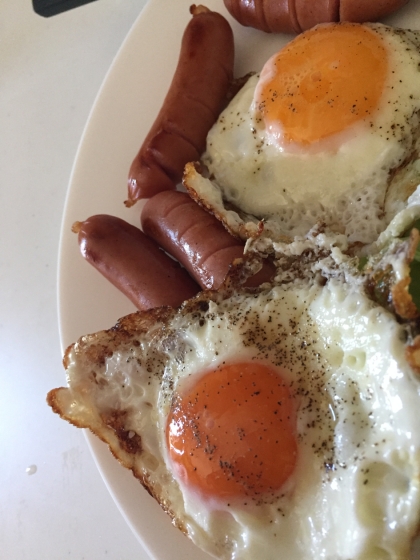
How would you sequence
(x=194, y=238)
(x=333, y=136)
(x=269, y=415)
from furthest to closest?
(x=194, y=238), (x=333, y=136), (x=269, y=415)

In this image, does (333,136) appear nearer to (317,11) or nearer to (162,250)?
(317,11)

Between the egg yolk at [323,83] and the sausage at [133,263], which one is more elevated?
the egg yolk at [323,83]

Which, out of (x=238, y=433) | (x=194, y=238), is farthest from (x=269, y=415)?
(x=194, y=238)

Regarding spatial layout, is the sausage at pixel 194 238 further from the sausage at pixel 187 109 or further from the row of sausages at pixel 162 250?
the sausage at pixel 187 109

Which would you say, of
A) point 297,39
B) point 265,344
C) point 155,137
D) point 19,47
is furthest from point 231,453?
point 19,47

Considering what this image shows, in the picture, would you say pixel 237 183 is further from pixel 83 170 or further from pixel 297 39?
pixel 83 170

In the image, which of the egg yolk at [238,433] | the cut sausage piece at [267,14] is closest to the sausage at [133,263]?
the egg yolk at [238,433]
